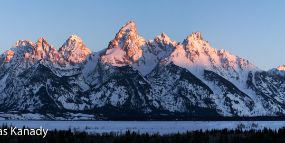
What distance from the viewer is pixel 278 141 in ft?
354

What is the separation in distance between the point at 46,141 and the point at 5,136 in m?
8.81

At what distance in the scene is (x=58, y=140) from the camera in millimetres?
106375

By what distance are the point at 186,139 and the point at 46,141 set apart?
2847 centimetres

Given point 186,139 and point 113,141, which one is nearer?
point 113,141

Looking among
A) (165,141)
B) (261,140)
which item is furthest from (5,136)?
(261,140)

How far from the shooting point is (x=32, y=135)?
361 ft

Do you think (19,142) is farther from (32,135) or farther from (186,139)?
(186,139)

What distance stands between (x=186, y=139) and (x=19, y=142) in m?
33.7

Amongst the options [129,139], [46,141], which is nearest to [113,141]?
[129,139]

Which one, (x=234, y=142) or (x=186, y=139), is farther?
(x=186, y=139)

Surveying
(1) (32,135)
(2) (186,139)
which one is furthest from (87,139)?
(2) (186,139)

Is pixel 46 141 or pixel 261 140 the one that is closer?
pixel 46 141

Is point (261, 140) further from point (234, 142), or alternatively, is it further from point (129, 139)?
point (129, 139)

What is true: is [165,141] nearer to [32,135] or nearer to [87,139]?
[87,139]
